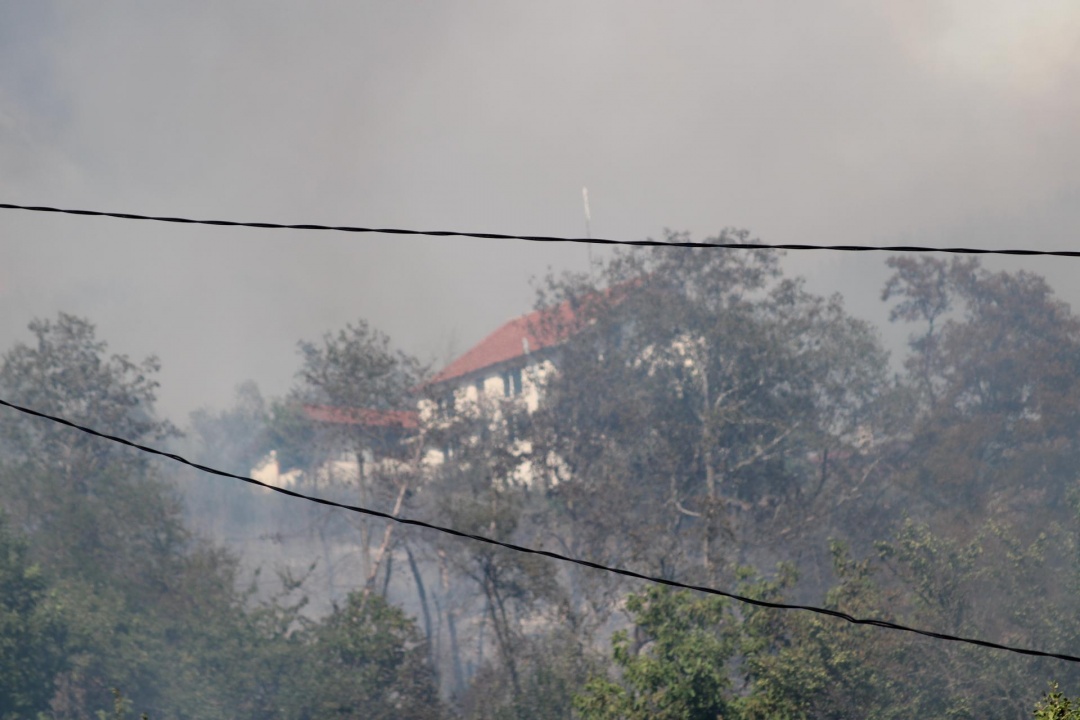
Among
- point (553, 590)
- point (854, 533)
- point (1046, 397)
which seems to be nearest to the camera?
point (553, 590)

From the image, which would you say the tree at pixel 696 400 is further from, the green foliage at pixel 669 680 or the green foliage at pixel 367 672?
the green foliage at pixel 669 680

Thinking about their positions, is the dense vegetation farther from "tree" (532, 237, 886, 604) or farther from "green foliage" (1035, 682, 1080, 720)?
"green foliage" (1035, 682, 1080, 720)

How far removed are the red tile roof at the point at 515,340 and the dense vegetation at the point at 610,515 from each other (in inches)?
20.7

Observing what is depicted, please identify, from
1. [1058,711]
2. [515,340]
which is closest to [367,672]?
[1058,711]

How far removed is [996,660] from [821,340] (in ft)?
74.0

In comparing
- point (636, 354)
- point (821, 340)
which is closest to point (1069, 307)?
point (821, 340)

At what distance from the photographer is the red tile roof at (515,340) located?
57531 mm

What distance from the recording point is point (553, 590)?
4019cm

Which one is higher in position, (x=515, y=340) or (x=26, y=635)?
(x=515, y=340)

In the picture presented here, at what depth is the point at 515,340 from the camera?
71250 mm

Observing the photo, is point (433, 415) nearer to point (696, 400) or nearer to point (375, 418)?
point (375, 418)

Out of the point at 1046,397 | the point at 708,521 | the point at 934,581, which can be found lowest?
the point at 934,581

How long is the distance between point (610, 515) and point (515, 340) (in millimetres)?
24122

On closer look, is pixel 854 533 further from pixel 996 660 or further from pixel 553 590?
pixel 553 590
